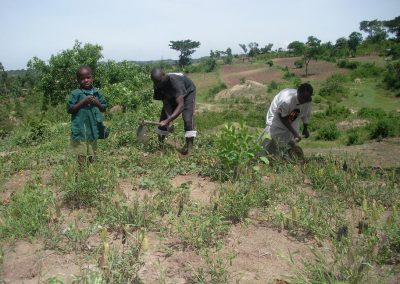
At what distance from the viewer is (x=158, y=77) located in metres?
4.80

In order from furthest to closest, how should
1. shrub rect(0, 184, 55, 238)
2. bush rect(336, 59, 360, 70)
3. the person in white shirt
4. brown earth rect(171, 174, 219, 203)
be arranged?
bush rect(336, 59, 360, 70) → the person in white shirt → brown earth rect(171, 174, 219, 203) → shrub rect(0, 184, 55, 238)

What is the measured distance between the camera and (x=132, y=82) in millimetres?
12891

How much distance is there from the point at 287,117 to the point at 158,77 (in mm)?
1625

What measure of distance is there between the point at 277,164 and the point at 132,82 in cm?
957

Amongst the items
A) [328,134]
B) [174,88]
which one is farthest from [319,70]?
[174,88]

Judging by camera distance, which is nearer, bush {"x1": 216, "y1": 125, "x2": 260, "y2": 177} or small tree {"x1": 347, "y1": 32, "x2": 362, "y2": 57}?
bush {"x1": 216, "y1": 125, "x2": 260, "y2": 177}

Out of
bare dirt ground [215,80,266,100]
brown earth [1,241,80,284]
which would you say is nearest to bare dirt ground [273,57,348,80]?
bare dirt ground [215,80,266,100]

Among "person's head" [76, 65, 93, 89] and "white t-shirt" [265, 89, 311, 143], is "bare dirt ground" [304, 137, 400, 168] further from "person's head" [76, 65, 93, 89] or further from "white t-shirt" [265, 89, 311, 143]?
"person's head" [76, 65, 93, 89]

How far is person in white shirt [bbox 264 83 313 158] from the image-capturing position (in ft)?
14.4

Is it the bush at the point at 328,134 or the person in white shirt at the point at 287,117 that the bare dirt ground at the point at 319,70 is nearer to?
the bush at the point at 328,134

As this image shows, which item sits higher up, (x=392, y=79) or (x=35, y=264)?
(x=35, y=264)

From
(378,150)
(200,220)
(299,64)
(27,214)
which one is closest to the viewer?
(200,220)

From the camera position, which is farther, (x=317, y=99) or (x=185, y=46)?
(x=185, y=46)

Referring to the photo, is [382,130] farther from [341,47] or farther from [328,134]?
[341,47]
